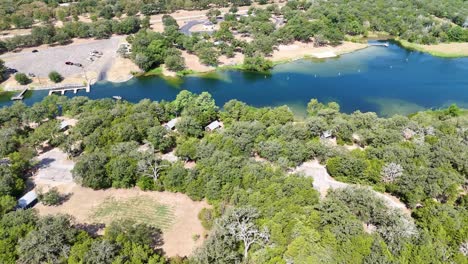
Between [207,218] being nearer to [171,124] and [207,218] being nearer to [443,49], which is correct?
[171,124]

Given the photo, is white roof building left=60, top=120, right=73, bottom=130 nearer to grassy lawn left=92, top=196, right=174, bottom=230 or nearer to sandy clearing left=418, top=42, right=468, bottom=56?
grassy lawn left=92, top=196, right=174, bottom=230

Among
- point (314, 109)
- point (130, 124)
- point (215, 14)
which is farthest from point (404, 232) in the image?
point (215, 14)

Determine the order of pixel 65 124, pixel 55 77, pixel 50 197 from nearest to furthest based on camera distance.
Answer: pixel 50 197 < pixel 65 124 < pixel 55 77

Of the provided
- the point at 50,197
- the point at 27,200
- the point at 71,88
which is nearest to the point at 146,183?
the point at 50,197

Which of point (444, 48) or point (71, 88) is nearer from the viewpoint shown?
point (71, 88)

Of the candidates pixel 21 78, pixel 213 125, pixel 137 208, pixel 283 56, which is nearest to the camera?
pixel 137 208

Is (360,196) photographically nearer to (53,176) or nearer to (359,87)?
(53,176)
